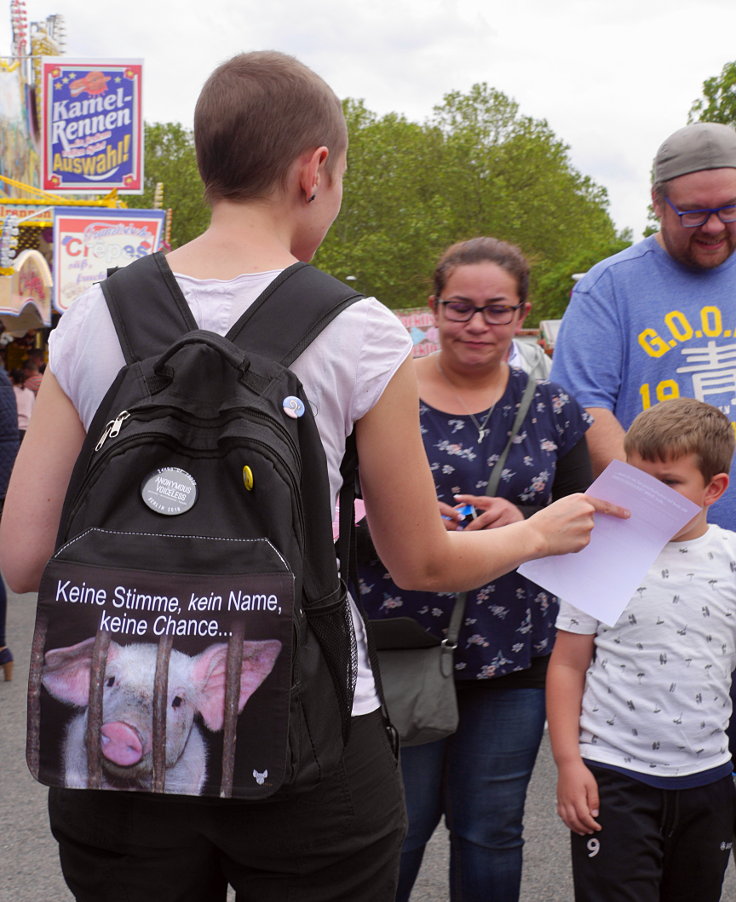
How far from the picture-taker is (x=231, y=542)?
1250mm

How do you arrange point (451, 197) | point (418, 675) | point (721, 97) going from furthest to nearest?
point (451, 197) < point (721, 97) < point (418, 675)

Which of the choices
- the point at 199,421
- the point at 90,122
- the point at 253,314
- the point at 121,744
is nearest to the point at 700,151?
the point at 253,314

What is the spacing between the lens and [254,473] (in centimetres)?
125

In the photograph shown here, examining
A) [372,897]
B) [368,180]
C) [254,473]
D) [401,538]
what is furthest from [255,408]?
[368,180]

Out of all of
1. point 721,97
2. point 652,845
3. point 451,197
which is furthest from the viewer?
point 451,197

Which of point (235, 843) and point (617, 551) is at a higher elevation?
point (617, 551)

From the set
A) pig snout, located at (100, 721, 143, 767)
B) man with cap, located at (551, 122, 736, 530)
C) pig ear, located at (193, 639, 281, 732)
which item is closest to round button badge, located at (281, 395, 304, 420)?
pig ear, located at (193, 639, 281, 732)

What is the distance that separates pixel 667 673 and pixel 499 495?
0.57 metres

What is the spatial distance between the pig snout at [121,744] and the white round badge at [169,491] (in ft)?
0.83

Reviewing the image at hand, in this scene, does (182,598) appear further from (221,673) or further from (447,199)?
(447,199)

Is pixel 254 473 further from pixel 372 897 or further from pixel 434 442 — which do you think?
pixel 434 442

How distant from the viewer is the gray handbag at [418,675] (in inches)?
98.2

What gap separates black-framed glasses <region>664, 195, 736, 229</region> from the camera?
9.23 feet

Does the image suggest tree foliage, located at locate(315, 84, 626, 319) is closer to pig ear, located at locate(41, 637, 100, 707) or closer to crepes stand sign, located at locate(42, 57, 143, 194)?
crepes stand sign, located at locate(42, 57, 143, 194)
